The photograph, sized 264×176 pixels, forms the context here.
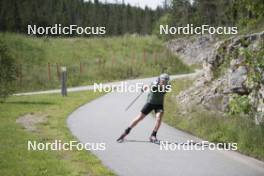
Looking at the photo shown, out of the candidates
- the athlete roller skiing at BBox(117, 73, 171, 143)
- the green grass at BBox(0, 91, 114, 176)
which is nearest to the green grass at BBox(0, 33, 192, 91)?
the green grass at BBox(0, 91, 114, 176)

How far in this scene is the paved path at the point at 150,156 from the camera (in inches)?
361

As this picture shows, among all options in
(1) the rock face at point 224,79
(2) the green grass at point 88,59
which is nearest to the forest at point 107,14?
(2) the green grass at point 88,59

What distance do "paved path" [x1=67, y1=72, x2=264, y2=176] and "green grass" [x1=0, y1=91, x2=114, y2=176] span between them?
39 cm

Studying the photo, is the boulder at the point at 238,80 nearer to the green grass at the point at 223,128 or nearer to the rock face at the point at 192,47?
the green grass at the point at 223,128

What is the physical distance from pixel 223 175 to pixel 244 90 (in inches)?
245

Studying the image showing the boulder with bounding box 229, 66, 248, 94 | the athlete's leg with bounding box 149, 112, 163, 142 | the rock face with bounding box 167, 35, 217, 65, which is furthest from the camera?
the rock face with bounding box 167, 35, 217, 65

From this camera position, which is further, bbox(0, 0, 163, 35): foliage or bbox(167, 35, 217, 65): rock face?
bbox(0, 0, 163, 35): foliage

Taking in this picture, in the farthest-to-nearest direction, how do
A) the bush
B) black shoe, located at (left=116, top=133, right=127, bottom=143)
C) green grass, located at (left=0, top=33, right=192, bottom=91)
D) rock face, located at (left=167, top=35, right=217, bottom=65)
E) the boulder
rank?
rock face, located at (left=167, top=35, right=217, bottom=65)
green grass, located at (left=0, top=33, right=192, bottom=91)
the bush
the boulder
black shoe, located at (left=116, top=133, right=127, bottom=143)

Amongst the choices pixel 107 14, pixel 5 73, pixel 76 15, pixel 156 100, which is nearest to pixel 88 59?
pixel 5 73

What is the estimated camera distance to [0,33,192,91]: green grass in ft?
111

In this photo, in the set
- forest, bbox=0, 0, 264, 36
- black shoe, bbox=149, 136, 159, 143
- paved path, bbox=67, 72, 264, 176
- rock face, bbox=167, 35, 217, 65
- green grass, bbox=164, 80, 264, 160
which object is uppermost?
forest, bbox=0, 0, 264, 36

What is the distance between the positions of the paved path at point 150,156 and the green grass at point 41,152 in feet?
1.27

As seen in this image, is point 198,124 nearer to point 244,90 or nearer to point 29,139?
point 244,90

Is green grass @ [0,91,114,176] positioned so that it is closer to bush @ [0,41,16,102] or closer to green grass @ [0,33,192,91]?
bush @ [0,41,16,102]
